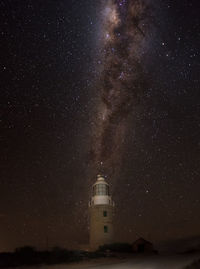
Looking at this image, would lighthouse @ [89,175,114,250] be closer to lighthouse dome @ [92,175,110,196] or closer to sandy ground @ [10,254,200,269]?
lighthouse dome @ [92,175,110,196]

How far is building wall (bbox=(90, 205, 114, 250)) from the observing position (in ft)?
105

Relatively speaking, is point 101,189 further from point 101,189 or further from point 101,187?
point 101,187

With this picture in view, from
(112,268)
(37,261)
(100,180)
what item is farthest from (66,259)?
(100,180)

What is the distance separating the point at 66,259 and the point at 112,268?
659 cm

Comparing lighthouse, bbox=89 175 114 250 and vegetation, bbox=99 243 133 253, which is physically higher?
lighthouse, bbox=89 175 114 250

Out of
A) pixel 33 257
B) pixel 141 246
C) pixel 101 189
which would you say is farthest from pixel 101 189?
pixel 33 257

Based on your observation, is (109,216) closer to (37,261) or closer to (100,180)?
(100,180)

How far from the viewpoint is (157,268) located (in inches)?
552

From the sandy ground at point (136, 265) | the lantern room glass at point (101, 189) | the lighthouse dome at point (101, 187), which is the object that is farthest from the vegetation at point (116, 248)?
the sandy ground at point (136, 265)

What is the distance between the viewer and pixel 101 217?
32594 millimetres

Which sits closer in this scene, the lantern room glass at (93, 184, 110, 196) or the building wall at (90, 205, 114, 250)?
the building wall at (90, 205, 114, 250)

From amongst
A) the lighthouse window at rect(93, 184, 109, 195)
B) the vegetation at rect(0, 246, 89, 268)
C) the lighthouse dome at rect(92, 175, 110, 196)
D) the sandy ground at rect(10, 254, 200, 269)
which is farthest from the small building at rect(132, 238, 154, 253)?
the sandy ground at rect(10, 254, 200, 269)

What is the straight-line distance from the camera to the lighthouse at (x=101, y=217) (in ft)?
105

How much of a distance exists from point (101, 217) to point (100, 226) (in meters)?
1.00
